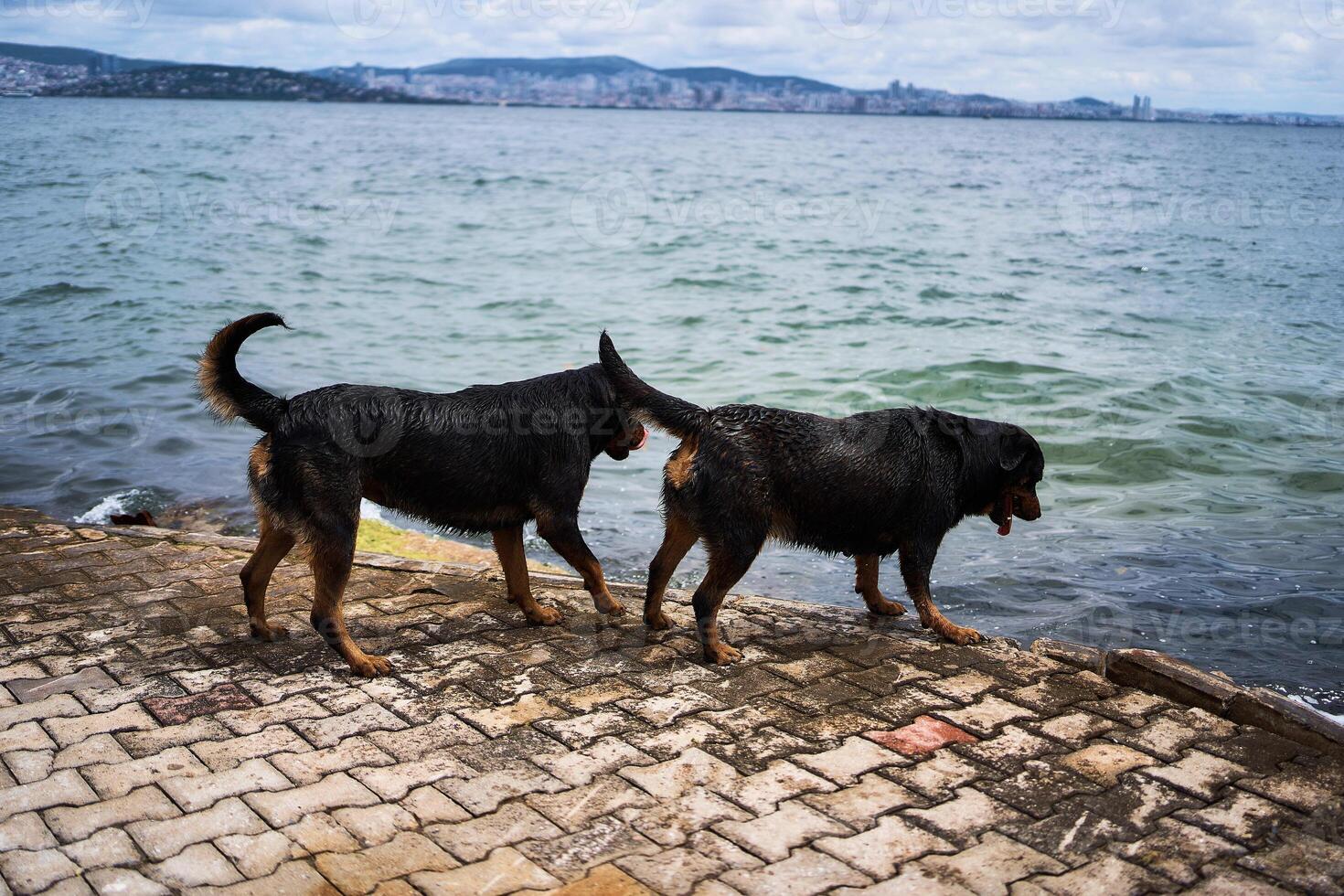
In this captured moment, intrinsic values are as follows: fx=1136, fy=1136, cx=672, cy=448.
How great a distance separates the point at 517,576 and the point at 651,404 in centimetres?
121

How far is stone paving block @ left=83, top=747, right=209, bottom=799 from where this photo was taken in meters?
4.29

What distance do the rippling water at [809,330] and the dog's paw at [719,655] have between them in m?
2.75

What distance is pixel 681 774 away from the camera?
4523mm

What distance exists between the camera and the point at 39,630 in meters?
5.82

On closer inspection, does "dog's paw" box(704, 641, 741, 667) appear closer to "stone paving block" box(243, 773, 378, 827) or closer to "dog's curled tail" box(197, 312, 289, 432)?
"stone paving block" box(243, 773, 378, 827)

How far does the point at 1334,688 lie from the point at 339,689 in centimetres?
584

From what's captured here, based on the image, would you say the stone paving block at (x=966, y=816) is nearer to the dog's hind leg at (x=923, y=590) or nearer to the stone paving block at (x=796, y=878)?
the stone paving block at (x=796, y=878)

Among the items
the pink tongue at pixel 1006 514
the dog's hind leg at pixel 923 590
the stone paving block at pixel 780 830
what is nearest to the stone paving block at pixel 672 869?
the stone paving block at pixel 780 830

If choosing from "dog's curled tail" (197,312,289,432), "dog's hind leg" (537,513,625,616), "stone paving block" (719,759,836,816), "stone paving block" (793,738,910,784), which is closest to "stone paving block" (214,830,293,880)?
"stone paving block" (719,759,836,816)

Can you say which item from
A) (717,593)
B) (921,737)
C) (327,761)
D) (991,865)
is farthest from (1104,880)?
(327,761)

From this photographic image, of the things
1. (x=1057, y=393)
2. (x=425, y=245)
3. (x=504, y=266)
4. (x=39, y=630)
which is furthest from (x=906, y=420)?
(x=425, y=245)

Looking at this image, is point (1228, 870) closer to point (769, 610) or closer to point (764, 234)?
point (769, 610)

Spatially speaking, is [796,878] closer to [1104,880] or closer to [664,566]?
[1104,880]

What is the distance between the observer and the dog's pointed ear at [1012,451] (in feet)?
20.3
